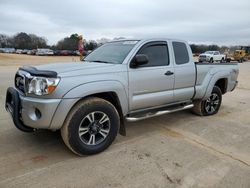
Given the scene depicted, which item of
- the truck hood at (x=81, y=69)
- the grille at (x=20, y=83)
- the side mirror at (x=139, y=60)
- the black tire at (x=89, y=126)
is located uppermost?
the side mirror at (x=139, y=60)

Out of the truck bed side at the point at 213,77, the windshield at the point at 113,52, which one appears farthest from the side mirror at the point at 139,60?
the truck bed side at the point at 213,77

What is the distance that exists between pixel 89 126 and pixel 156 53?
6.45ft

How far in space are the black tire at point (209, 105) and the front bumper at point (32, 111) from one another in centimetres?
366

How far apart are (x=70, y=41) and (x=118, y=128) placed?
3194 inches

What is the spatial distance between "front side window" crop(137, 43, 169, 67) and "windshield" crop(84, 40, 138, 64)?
0.26 metres

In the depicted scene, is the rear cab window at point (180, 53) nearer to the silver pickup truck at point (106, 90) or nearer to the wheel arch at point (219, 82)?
the silver pickup truck at point (106, 90)

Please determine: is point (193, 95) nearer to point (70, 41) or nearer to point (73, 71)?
point (73, 71)

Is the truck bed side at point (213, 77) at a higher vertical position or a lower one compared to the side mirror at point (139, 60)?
lower

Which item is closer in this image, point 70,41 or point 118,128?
point 118,128

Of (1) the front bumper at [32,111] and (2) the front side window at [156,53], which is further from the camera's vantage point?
(2) the front side window at [156,53]

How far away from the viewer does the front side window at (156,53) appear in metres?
4.72

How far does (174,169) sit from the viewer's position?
3498mm

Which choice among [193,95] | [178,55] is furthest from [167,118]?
[178,55]

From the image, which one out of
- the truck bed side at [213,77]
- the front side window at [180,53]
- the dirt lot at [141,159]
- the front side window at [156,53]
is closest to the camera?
the dirt lot at [141,159]
